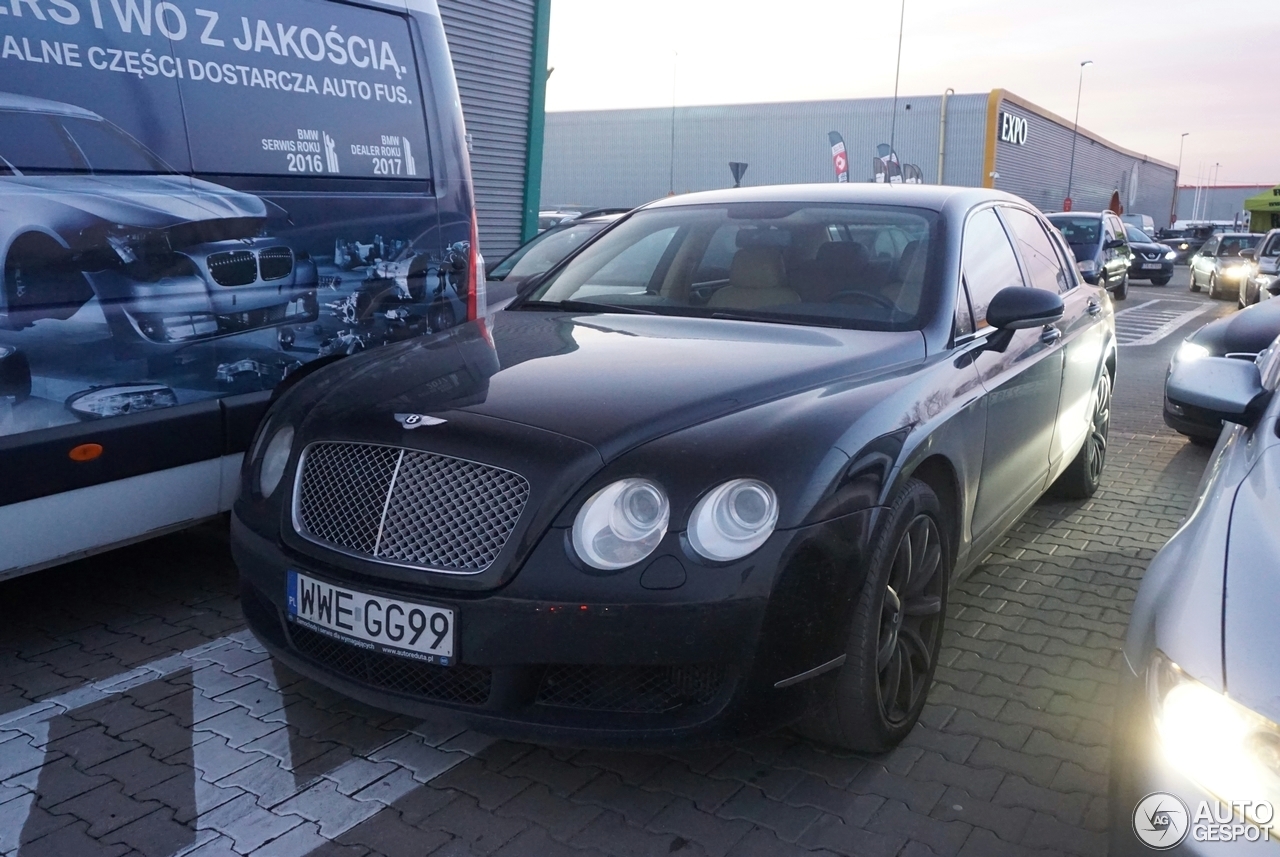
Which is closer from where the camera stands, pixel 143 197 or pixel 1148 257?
pixel 143 197

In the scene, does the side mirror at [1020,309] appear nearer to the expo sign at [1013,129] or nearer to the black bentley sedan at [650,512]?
the black bentley sedan at [650,512]

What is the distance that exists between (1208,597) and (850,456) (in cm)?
92

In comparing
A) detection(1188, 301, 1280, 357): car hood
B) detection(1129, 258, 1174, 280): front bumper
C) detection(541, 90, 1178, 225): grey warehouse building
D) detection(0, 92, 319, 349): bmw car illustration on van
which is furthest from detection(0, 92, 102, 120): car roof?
detection(541, 90, 1178, 225): grey warehouse building

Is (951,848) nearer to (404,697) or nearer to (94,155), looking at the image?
(404,697)

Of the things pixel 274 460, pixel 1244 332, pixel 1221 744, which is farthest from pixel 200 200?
pixel 1244 332

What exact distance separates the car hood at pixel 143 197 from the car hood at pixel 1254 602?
3.22m

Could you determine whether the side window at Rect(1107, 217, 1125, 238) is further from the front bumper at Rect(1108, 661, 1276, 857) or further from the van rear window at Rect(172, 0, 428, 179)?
the front bumper at Rect(1108, 661, 1276, 857)

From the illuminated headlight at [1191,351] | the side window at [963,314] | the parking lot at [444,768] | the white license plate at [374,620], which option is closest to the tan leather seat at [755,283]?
the side window at [963,314]

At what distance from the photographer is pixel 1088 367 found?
18.4ft

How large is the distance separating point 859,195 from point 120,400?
8.92 feet

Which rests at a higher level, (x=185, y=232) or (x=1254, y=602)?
(x=185, y=232)

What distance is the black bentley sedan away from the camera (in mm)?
2645

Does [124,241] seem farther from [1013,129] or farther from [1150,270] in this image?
[1013,129]

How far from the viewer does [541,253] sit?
9.56 m
